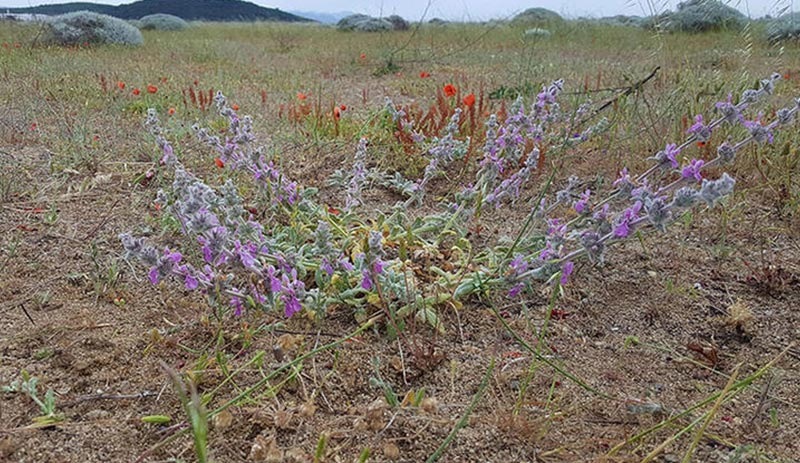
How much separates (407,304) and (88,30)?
10865 millimetres

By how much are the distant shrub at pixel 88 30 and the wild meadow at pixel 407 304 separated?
7.87m

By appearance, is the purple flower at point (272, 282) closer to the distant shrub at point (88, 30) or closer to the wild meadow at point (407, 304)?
the wild meadow at point (407, 304)

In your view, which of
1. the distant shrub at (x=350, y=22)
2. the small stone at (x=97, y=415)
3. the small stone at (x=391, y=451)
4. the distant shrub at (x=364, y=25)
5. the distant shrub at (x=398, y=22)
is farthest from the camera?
the distant shrub at (x=398, y=22)

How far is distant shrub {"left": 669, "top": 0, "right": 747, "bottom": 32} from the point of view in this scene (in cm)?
326

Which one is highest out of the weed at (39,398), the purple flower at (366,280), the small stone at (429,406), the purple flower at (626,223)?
the purple flower at (626,223)

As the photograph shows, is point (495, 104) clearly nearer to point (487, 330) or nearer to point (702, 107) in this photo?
point (702, 107)

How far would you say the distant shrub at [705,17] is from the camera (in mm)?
3260

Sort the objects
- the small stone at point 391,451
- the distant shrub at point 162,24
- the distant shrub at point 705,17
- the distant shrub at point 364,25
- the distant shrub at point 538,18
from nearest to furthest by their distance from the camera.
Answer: the small stone at point 391,451 < the distant shrub at point 705,17 < the distant shrub at point 538,18 < the distant shrub at point 364,25 < the distant shrub at point 162,24

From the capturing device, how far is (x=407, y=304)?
1645 mm

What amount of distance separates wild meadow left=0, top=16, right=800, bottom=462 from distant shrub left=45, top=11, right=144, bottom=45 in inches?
310

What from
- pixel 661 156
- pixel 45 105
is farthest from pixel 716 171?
pixel 45 105

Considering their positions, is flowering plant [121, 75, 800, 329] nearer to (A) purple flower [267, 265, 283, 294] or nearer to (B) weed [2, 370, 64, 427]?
(A) purple flower [267, 265, 283, 294]

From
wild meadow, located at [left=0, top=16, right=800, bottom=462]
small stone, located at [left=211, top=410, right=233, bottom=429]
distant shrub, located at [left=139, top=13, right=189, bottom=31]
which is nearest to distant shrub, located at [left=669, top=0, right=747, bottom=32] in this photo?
wild meadow, located at [left=0, top=16, right=800, bottom=462]

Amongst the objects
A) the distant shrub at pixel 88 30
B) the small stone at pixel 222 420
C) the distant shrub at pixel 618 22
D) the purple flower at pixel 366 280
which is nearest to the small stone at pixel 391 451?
the small stone at pixel 222 420
